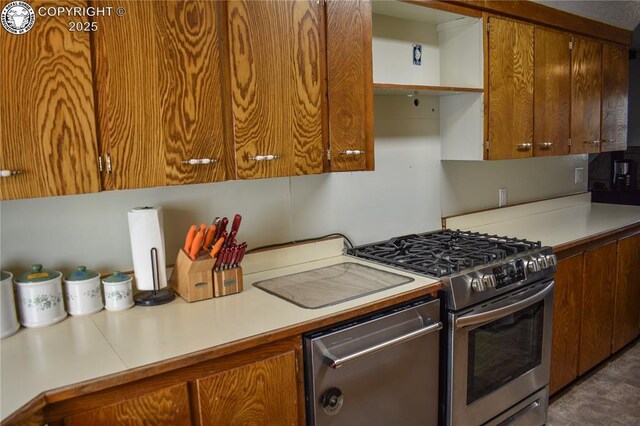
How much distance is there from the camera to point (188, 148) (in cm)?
154

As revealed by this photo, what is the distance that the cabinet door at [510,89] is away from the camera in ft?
8.29

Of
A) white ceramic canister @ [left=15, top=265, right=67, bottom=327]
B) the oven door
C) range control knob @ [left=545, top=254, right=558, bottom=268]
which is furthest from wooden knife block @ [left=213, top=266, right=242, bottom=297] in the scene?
range control knob @ [left=545, top=254, right=558, bottom=268]

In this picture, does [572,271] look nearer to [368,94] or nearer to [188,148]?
[368,94]

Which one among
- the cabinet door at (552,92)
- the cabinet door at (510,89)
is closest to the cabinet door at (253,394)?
the cabinet door at (510,89)

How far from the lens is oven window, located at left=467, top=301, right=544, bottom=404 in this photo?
198cm

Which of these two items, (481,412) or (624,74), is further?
(624,74)

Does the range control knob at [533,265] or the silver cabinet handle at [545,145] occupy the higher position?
the silver cabinet handle at [545,145]

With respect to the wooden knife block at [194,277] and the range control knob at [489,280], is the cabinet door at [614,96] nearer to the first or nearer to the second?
the range control knob at [489,280]

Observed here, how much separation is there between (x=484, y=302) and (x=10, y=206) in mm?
1740

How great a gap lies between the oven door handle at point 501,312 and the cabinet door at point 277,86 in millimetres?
805

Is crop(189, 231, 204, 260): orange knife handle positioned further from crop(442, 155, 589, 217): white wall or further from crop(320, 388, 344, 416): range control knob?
crop(442, 155, 589, 217): white wall

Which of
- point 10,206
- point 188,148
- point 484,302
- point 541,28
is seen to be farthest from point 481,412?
point 541,28

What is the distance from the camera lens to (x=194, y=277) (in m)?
1.65

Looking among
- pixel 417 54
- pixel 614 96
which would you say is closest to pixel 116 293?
pixel 417 54
